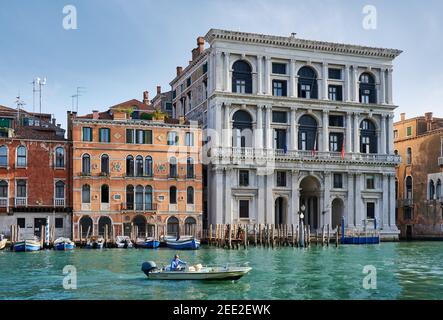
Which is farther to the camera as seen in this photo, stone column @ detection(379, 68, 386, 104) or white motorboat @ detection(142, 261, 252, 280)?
stone column @ detection(379, 68, 386, 104)

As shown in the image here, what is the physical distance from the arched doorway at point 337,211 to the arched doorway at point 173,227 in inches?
414

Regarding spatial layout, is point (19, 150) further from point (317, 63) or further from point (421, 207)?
point (421, 207)

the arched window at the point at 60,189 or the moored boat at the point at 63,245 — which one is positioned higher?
the arched window at the point at 60,189

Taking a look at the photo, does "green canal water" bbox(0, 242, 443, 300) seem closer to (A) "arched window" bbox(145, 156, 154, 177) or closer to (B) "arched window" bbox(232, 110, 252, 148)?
(A) "arched window" bbox(145, 156, 154, 177)

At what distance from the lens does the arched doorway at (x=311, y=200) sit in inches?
1533

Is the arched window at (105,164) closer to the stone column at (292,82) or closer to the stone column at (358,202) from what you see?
the stone column at (292,82)

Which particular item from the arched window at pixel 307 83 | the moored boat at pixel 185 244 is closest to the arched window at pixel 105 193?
the moored boat at pixel 185 244

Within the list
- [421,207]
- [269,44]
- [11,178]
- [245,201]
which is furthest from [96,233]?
[421,207]

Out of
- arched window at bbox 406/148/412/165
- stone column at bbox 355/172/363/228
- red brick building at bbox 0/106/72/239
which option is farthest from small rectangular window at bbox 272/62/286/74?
red brick building at bbox 0/106/72/239

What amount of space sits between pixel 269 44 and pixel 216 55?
3521 millimetres

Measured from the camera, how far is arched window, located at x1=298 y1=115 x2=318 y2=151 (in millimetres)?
38500

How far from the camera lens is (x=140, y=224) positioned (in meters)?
33.9

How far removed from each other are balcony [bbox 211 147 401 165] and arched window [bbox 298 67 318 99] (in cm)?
369

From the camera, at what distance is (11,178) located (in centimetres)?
3191
